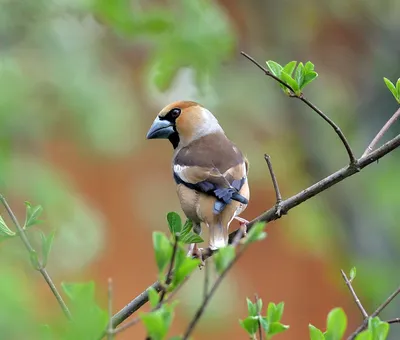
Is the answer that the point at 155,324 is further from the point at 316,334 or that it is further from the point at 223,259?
the point at 316,334

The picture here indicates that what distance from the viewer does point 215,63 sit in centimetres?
371

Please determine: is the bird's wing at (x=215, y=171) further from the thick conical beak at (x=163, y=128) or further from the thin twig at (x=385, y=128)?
the thin twig at (x=385, y=128)

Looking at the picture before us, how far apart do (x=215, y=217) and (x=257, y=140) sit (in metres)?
3.93

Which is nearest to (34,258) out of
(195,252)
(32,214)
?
(32,214)

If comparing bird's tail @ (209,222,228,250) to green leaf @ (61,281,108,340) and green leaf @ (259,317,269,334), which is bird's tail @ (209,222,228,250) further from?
green leaf @ (61,281,108,340)

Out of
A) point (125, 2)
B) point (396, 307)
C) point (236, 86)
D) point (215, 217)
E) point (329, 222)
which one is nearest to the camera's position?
point (215, 217)

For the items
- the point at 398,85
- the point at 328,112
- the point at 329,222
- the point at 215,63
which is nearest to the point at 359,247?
the point at 329,222

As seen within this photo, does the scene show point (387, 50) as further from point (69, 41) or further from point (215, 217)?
point (215, 217)

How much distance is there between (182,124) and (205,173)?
38 cm

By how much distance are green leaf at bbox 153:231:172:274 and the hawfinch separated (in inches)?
27.9

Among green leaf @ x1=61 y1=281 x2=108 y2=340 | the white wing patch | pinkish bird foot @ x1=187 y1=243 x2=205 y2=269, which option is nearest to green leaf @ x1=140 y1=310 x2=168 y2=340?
green leaf @ x1=61 y1=281 x2=108 y2=340

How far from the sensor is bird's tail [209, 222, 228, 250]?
1.75 metres

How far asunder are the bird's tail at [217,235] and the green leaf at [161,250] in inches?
28.9

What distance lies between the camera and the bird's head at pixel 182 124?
2336 mm
